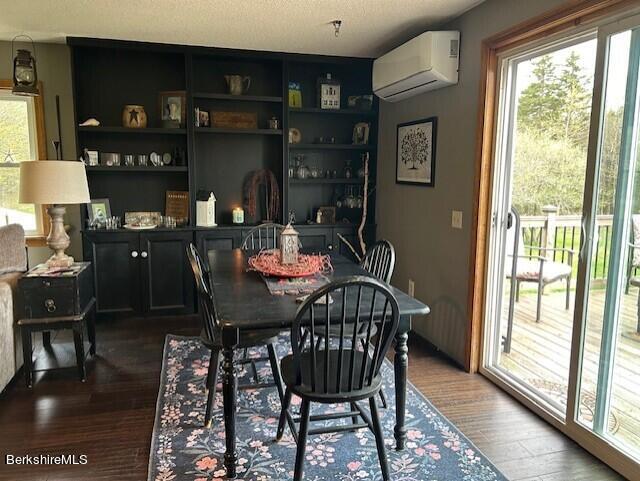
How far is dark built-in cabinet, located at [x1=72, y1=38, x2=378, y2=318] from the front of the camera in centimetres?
427

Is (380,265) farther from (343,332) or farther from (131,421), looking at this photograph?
(131,421)

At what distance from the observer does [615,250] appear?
88.0 inches

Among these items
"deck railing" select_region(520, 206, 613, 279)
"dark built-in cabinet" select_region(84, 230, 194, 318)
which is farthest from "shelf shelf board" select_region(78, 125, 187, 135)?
"deck railing" select_region(520, 206, 613, 279)

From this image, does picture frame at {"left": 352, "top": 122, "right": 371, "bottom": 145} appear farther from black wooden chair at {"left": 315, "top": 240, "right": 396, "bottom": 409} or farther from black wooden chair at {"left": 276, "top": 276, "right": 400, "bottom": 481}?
black wooden chair at {"left": 276, "top": 276, "right": 400, "bottom": 481}

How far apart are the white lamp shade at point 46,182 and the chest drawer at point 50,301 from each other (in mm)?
548

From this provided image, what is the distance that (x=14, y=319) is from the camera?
3072mm

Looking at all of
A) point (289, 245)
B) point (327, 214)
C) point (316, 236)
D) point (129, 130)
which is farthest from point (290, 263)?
point (129, 130)

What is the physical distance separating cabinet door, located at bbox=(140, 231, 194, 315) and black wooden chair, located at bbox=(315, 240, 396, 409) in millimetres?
1889

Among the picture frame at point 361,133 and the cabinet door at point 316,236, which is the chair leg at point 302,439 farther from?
the picture frame at point 361,133

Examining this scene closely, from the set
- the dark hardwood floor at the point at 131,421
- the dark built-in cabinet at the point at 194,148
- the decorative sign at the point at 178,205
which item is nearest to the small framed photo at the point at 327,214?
the dark built-in cabinet at the point at 194,148

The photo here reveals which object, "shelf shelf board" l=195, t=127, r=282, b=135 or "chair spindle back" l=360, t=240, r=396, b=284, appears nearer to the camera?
"chair spindle back" l=360, t=240, r=396, b=284

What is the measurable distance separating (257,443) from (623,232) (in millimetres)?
1970

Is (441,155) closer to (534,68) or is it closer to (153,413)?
(534,68)

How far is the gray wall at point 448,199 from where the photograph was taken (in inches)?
122
